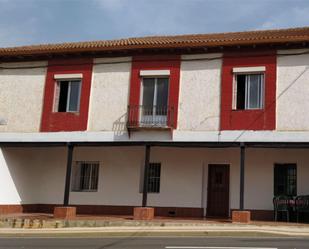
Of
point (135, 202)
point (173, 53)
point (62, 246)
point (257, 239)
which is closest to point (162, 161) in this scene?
point (135, 202)

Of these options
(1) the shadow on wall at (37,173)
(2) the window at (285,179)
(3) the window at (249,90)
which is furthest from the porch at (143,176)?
(3) the window at (249,90)

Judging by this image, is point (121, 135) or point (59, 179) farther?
point (59, 179)

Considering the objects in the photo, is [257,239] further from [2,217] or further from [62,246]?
[2,217]

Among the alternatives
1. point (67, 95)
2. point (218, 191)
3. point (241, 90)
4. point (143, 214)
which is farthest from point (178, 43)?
point (143, 214)

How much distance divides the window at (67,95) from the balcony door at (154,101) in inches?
106

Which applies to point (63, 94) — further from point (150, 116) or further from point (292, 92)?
point (292, 92)

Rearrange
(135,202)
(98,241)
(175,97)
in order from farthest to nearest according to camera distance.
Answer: (135,202), (175,97), (98,241)

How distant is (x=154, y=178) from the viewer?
19.8 meters

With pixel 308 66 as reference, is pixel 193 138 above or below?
below

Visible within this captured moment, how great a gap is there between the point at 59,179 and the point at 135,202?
3447 mm

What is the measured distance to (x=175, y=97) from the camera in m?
18.2

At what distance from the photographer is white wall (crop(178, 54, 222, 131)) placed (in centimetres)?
1778

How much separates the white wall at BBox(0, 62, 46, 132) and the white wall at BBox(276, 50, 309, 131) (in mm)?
9092

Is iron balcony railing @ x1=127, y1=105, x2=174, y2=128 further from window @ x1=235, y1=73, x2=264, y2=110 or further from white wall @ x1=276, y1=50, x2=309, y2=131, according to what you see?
white wall @ x1=276, y1=50, x2=309, y2=131
